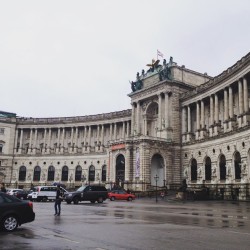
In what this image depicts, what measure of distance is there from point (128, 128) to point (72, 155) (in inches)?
734

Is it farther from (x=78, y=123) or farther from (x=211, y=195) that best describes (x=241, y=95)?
(x=78, y=123)

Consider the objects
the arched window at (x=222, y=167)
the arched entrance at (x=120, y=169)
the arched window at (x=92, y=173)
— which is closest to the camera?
the arched window at (x=222, y=167)

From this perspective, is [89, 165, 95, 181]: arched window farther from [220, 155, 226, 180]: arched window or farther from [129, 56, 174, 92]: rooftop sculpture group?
[220, 155, 226, 180]: arched window

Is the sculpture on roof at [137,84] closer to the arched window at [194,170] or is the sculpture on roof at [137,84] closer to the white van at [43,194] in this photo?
the arched window at [194,170]

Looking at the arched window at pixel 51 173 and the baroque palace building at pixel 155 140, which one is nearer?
the baroque palace building at pixel 155 140

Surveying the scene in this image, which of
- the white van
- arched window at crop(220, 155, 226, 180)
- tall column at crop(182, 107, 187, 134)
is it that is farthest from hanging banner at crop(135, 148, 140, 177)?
the white van

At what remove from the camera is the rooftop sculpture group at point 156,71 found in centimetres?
7588

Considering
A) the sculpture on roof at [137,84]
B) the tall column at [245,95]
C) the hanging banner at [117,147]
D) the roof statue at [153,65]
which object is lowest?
the hanging banner at [117,147]

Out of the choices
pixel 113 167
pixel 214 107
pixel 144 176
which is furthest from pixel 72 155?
pixel 214 107

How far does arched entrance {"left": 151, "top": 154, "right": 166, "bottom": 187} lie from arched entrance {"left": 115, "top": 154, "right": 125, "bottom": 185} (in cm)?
635

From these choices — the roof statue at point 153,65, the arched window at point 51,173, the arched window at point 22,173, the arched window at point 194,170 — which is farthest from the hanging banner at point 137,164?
the arched window at point 22,173

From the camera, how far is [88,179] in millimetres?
97875

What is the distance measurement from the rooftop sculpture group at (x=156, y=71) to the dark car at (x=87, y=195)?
3718 cm

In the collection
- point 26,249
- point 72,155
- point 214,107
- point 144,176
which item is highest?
point 214,107
